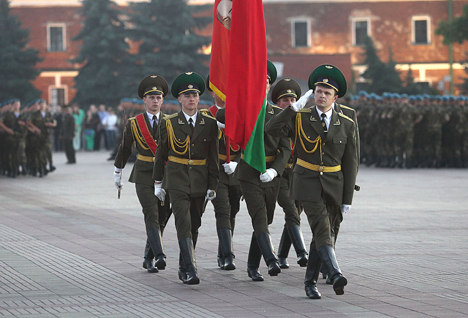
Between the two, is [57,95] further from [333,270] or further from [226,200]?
[333,270]

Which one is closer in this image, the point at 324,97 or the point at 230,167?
the point at 324,97

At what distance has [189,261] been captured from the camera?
784cm

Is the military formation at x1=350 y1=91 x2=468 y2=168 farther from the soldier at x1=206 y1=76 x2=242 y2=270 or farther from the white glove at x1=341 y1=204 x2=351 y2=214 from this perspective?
the white glove at x1=341 y1=204 x2=351 y2=214

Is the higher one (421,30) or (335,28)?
(335,28)

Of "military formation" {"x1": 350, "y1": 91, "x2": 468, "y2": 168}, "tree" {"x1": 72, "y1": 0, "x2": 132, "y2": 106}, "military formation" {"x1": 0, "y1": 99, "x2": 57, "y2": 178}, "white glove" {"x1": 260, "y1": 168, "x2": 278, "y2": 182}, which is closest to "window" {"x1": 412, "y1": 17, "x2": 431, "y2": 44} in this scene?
"tree" {"x1": 72, "y1": 0, "x2": 132, "y2": 106}

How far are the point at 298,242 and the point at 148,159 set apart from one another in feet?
5.41

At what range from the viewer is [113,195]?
17.0 meters

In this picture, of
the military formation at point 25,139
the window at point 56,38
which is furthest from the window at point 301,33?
the military formation at point 25,139

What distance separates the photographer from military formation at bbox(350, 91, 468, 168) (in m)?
24.7

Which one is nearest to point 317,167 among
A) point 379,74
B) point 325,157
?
point 325,157

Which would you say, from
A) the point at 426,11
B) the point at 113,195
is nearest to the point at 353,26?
the point at 426,11

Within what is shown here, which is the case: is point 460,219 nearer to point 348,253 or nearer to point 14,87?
point 348,253

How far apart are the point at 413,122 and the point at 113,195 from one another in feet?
35.1

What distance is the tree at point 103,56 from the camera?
1857 inches
